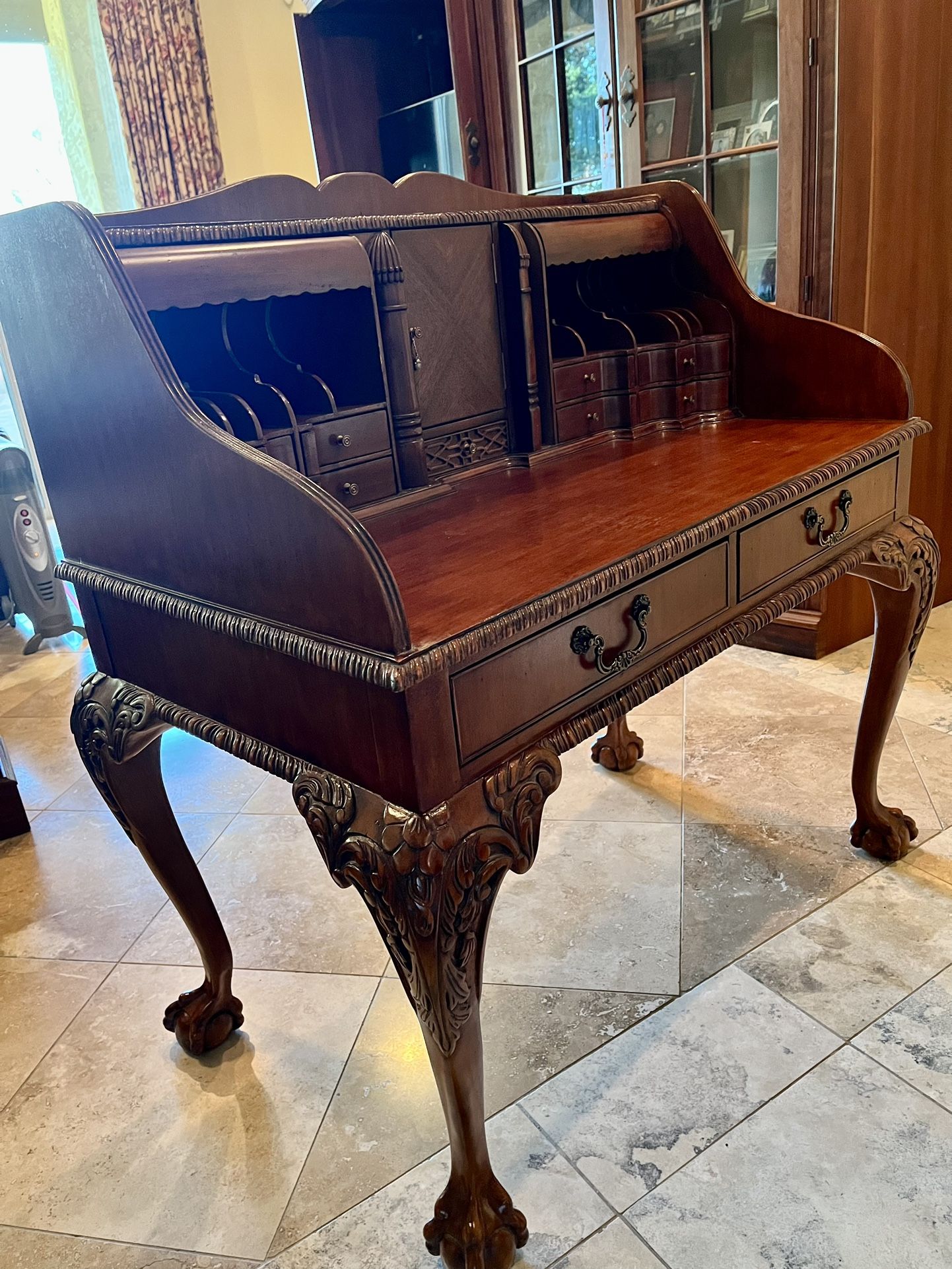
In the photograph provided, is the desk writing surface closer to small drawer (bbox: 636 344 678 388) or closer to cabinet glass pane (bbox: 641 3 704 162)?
small drawer (bbox: 636 344 678 388)

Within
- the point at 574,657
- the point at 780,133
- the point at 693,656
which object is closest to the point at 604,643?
the point at 574,657

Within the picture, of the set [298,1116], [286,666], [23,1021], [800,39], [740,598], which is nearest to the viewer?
[286,666]

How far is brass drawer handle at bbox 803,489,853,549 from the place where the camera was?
1.42 m

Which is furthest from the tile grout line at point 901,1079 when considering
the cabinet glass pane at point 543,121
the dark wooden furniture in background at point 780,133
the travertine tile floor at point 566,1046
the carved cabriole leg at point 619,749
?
the cabinet glass pane at point 543,121

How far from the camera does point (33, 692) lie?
3354mm

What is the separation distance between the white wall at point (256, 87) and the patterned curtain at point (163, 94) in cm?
11

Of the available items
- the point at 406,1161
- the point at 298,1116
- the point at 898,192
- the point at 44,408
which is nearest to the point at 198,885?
the point at 298,1116

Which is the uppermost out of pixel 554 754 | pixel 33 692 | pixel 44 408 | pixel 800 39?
pixel 800 39

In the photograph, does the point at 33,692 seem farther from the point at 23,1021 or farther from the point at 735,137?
the point at 735,137

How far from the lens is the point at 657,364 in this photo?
176cm

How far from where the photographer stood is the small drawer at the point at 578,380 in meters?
1.67

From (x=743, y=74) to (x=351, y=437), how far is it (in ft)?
6.68

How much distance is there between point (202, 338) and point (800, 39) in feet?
6.46

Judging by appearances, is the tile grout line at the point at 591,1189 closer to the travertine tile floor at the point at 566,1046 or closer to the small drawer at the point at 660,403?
the travertine tile floor at the point at 566,1046
